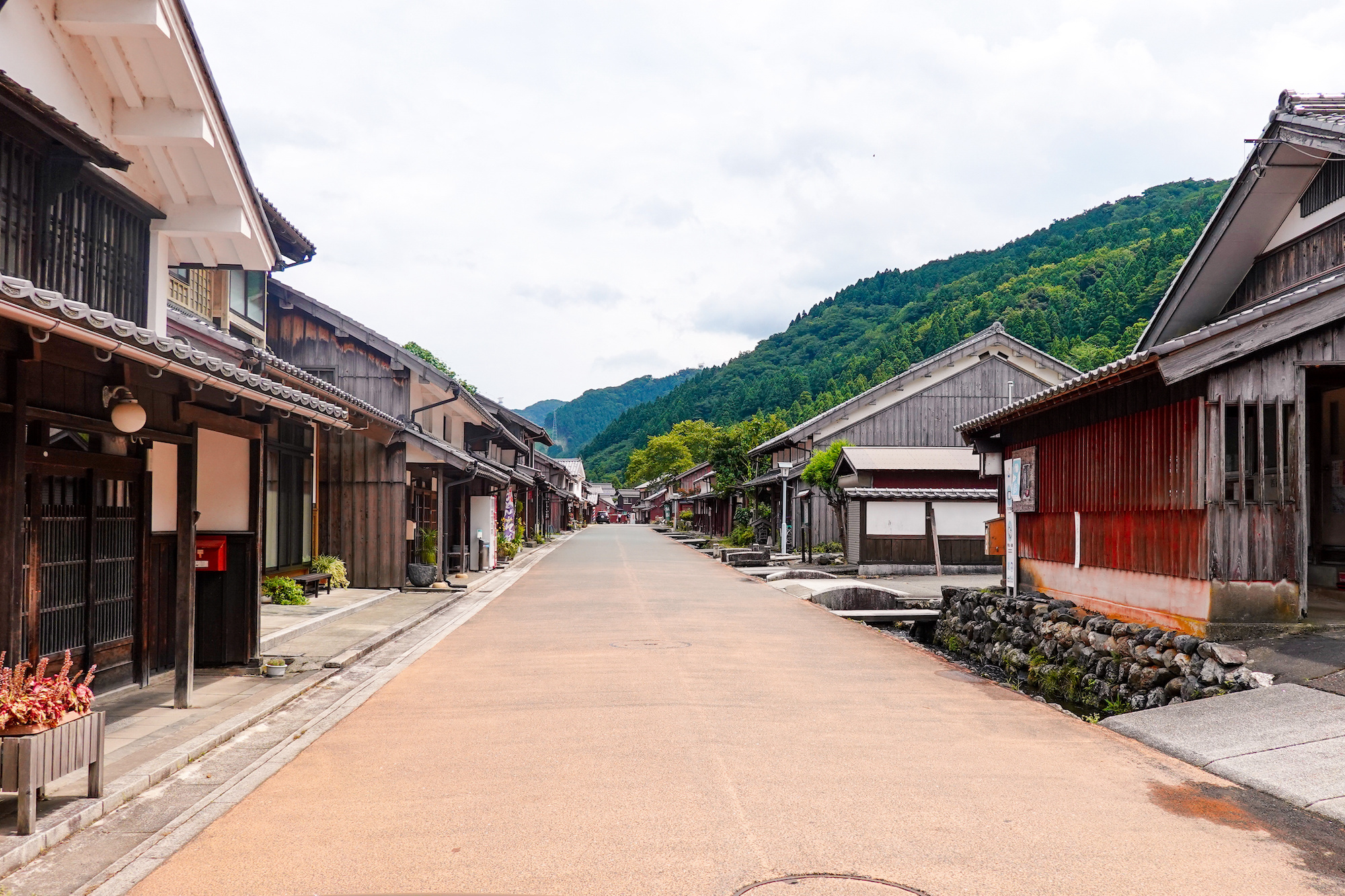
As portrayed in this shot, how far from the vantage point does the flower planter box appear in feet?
16.8

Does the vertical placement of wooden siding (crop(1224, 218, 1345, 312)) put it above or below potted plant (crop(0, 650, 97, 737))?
above

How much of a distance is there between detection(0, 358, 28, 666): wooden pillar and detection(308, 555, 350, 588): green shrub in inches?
513

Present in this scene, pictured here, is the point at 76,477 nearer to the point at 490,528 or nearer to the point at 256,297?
the point at 256,297

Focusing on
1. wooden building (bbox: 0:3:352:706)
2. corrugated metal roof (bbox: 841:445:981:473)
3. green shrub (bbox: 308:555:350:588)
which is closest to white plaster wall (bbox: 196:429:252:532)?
wooden building (bbox: 0:3:352:706)

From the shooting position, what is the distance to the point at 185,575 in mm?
8789

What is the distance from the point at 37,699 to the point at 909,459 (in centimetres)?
2648

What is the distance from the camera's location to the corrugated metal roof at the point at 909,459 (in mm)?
28891

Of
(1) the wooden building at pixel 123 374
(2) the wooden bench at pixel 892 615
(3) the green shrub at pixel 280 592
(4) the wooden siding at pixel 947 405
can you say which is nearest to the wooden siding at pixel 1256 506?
(2) the wooden bench at pixel 892 615

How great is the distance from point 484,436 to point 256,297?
16303 mm

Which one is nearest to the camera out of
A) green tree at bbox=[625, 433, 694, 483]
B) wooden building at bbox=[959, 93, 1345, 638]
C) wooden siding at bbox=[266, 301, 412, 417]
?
wooden building at bbox=[959, 93, 1345, 638]

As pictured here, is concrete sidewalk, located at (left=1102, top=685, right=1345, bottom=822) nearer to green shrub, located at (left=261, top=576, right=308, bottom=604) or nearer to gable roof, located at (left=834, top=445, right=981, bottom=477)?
green shrub, located at (left=261, top=576, right=308, bottom=604)

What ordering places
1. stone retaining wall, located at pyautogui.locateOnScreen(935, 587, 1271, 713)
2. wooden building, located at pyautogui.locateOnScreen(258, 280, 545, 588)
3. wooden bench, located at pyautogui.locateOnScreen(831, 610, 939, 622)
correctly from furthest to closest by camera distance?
wooden building, located at pyautogui.locateOnScreen(258, 280, 545, 588) < wooden bench, located at pyautogui.locateOnScreen(831, 610, 939, 622) < stone retaining wall, located at pyautogui.locateOnScreen(935, 587, 1271, 713)

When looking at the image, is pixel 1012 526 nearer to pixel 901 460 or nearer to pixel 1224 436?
pixel 1224 436

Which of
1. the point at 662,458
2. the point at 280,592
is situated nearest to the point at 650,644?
the point at 280,592
